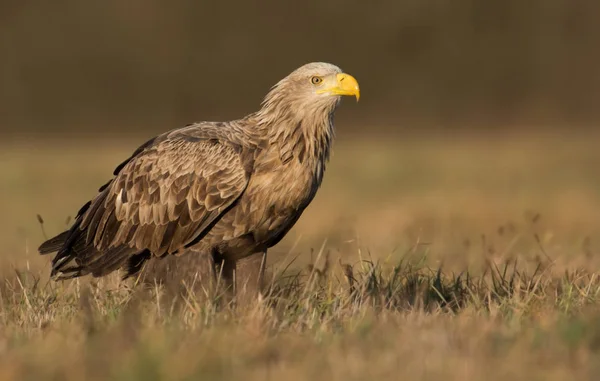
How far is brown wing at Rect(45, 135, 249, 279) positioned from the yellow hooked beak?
29.3 inches

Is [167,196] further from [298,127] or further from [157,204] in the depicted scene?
[298,127]

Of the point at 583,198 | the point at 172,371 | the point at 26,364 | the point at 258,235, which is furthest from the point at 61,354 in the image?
the point at 583,198

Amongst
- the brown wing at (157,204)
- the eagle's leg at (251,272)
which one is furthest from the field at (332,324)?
the brown wing at (157,204)

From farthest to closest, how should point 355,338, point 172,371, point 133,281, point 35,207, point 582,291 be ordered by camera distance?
point 35,207, point 133,281, point 582,291, point 355,338, point 172,371

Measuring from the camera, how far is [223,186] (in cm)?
727

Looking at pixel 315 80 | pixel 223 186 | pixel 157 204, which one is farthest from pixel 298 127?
→ pixel 157 204

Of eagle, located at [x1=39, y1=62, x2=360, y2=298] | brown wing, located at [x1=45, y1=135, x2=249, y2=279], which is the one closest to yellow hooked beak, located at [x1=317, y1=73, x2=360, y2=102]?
eagle, located at [x1=39, y1=62, x2=360, y2=298]

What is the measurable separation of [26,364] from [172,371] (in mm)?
683

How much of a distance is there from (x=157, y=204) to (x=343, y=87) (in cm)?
153

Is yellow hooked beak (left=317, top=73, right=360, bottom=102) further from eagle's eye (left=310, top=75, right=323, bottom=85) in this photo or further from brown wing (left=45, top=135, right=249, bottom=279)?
brown wing (left=45, top=135, right=249, bottom=279)

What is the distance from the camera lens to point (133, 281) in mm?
7828

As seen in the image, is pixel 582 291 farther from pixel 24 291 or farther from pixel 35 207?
pixel 35 207

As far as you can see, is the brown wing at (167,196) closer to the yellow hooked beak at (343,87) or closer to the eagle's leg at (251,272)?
the eagle's leg at (251,272)

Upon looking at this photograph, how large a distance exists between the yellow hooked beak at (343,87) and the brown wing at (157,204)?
0.74 meters
